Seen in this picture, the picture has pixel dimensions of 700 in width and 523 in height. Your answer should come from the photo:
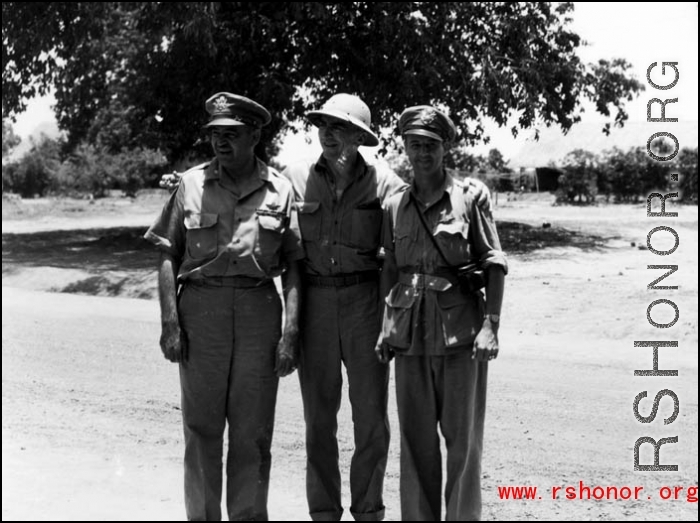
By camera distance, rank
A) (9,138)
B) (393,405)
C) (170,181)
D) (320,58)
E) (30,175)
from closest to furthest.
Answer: (170,181) → (393,405) → (320,58) → (30,175) → (9,138)

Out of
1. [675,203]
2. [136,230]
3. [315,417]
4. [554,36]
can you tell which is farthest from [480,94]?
[675,203]

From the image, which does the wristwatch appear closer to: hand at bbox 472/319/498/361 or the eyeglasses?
hand at bbox 472/319/498/361

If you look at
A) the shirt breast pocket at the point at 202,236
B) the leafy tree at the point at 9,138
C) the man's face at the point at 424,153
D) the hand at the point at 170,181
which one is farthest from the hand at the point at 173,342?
the leafy tree at the point at 9,138

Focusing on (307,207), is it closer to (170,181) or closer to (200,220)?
(200,220)

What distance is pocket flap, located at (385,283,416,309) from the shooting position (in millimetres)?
3553

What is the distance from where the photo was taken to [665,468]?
458 centimetres

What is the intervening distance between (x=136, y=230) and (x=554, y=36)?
12.6 meters

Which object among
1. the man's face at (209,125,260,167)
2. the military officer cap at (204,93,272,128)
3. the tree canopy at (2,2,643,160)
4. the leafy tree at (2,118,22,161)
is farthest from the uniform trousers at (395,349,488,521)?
the leafy tree at (2,118,22,161)

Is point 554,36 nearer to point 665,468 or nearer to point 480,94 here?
point 480,94

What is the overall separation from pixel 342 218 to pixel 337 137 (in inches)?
14.2

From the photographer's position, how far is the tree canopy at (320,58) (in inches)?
620

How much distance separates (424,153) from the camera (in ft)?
11.8

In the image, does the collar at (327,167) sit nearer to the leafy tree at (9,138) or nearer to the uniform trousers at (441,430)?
the uniform trousers at (441,430)

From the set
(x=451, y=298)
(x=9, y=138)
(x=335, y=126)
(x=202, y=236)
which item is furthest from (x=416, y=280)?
(x=9, y=138)
